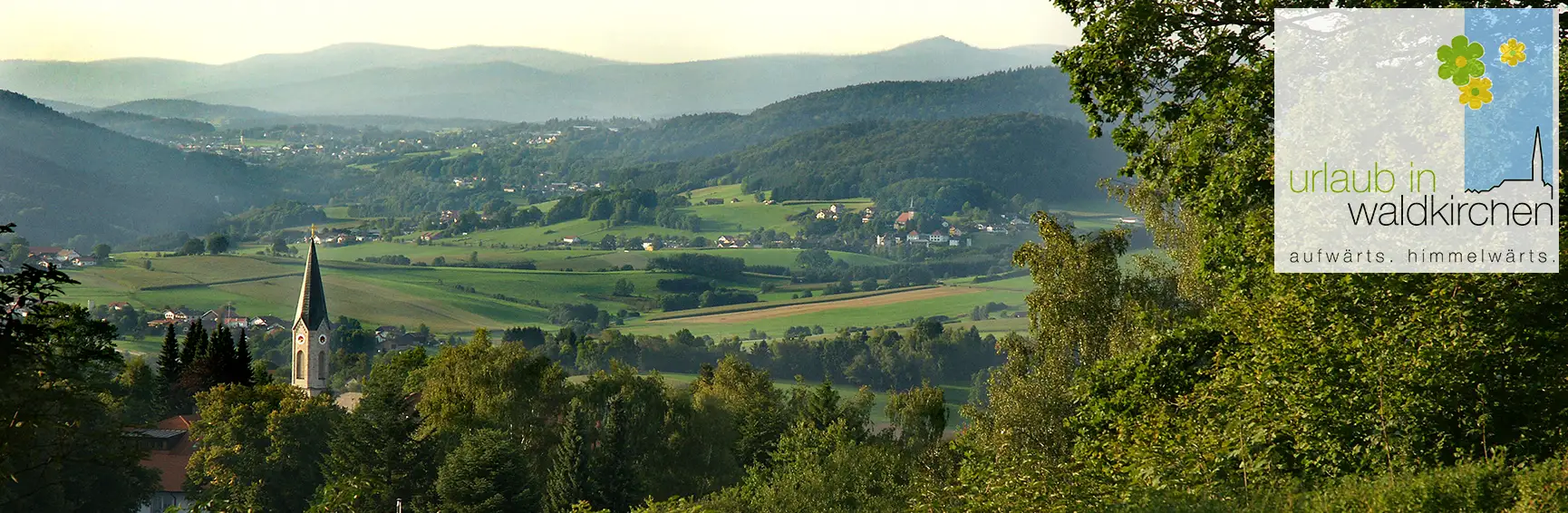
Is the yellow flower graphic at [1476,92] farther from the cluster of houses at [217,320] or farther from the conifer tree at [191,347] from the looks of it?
the cluster of houses at [217,320]

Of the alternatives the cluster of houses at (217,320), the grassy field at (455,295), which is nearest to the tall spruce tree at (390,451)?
the cluster of houses at (217,320)

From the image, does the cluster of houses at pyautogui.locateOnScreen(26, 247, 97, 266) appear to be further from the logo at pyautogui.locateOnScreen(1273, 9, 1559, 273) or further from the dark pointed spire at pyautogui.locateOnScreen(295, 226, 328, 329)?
the logo at pyautogui.locateOnScreen(1273, 9, 1559, 273)

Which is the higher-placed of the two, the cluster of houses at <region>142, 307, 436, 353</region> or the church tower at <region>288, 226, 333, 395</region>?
the church tower at <region>288, 226, 333, 395</region>

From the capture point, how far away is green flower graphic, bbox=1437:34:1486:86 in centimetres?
1362

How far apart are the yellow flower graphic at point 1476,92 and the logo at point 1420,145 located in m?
0.01

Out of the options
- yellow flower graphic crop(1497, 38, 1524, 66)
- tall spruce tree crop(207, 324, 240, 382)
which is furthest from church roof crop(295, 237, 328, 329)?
yellow flower graphic crop(1497, 38, 1524, 66)

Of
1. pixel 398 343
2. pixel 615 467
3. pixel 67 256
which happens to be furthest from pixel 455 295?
pixel 615 467

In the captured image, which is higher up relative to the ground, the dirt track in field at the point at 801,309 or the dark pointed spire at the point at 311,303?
the dark pointed spire at the point at 311,303

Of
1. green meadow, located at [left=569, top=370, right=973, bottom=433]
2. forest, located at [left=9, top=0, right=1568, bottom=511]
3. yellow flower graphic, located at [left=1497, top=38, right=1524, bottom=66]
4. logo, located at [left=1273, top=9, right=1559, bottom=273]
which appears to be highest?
yellow flower graphic, located at [left=1497, top=38, right=1524, bottom=66]

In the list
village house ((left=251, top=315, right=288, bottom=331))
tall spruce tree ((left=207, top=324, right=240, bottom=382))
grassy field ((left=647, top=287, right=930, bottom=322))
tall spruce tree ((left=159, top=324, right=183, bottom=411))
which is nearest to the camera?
tall spruce tree ((left=207, top=324, right=240, bottom=382))

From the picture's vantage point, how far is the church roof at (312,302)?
285 feet

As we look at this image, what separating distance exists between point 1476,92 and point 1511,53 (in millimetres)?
470

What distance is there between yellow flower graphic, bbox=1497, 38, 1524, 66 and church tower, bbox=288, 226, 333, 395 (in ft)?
258

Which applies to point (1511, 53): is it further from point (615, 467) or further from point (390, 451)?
point (615, 467)
